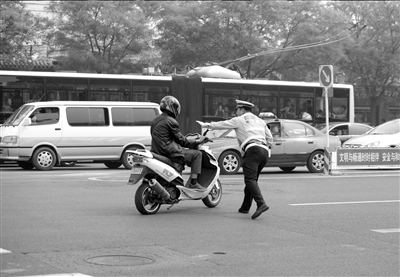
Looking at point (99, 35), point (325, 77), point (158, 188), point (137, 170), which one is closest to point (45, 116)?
point (325, 77)

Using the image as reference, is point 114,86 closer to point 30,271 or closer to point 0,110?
point 0,110

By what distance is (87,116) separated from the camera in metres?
21.5

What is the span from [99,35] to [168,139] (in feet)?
92.3

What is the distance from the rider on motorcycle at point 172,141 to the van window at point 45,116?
402 inches

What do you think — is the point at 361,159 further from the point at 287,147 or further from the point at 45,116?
the point at 45,116

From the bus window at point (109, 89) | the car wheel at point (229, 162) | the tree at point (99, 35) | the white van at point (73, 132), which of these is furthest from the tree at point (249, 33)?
the car wheel at point (229, 162)

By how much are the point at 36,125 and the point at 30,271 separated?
14.3 m

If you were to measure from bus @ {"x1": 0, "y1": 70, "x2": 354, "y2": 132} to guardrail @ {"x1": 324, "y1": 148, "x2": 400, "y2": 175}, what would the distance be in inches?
285

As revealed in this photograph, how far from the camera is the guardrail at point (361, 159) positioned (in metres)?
19.5

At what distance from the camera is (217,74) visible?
27594 mm

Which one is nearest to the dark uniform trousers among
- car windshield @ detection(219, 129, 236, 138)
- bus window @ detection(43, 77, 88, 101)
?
car windshield @ detection(219, 129, 236, 138)

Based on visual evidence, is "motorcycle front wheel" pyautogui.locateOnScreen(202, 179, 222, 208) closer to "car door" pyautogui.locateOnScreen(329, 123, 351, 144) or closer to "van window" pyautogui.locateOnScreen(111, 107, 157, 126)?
"van window" pyautogui.locateOnScreen(111, 107, 157, 126)

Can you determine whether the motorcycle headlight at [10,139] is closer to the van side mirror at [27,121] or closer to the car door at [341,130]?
the van side mirror at [27,121]

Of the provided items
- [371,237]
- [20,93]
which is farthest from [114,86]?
[371,237]
